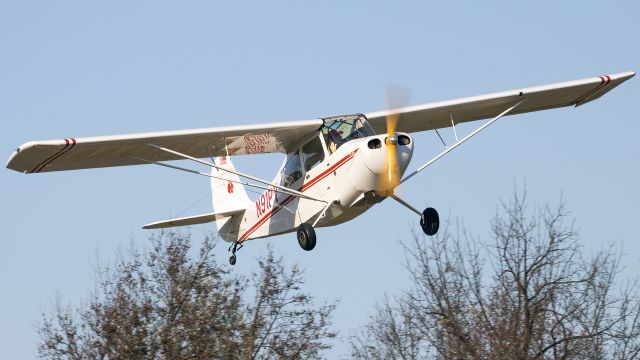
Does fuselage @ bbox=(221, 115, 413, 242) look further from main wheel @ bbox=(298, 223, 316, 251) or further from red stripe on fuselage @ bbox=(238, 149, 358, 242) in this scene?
main wheel @ bbox=(298, 223, 316, 251)

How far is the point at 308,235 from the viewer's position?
70.1ft

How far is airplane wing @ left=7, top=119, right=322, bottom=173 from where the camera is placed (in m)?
21.4

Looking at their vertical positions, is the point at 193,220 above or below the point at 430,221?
above

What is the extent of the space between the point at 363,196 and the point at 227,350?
323cm

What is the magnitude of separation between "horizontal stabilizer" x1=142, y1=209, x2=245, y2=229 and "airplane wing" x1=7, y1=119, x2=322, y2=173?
2.11 meters

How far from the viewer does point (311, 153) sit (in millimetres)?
22328

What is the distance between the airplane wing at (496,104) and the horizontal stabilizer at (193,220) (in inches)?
133

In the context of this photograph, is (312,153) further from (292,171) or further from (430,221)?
(430,221)

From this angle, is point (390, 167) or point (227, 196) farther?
point (227, 196)

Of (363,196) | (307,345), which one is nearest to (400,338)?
(307,345)

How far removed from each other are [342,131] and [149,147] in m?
3.11

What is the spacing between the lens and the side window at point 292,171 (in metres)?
22.5

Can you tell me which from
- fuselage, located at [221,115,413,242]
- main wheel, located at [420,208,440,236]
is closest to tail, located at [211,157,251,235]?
fuselage, located at [221,115,413,242]

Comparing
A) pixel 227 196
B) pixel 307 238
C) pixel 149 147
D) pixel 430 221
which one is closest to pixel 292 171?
pixel 307 238
